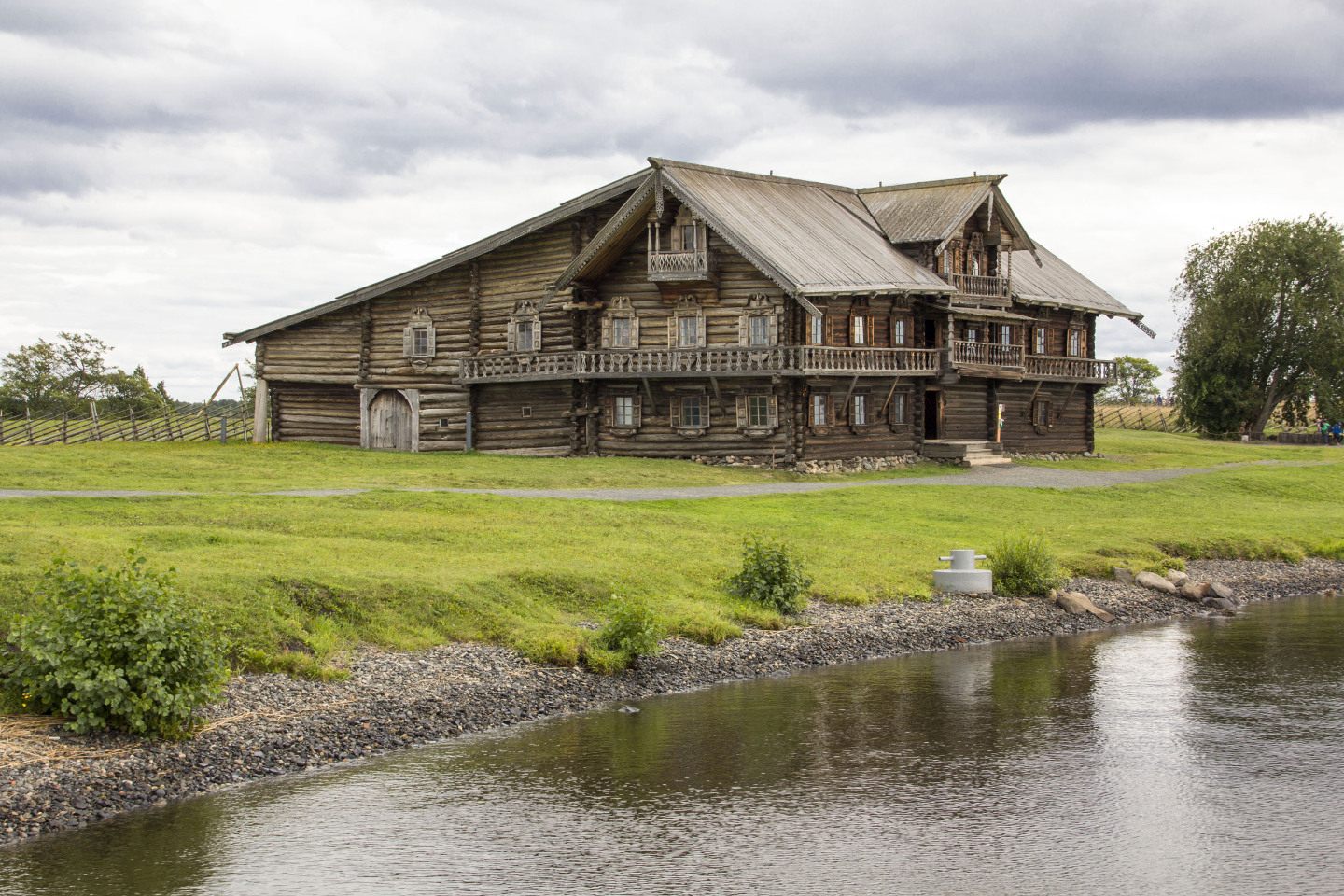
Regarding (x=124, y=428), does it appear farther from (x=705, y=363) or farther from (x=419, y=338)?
(x=705, y=363)

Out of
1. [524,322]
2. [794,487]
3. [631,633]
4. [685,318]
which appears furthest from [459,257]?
[631,633]

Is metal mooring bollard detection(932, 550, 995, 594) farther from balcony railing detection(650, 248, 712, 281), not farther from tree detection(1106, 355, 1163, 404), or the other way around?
tree detection(1106, 355, 1163, 404)

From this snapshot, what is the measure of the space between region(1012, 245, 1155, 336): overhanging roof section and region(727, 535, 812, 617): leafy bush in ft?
111

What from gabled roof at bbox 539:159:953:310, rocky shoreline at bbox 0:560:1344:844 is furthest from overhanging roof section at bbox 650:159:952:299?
rocky shoreline at bbox 0:560:1344:844

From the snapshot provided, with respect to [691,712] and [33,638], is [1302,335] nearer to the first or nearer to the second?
[691,712]

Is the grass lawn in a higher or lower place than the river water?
higher

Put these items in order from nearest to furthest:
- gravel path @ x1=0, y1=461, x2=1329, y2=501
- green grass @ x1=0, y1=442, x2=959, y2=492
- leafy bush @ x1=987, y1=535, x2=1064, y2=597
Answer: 1. leafy bush @ x1=987, y1=535, x2=1064, y2=597
2. gravel path @ x1=0, y1=461, x2=1329, y2=501
3. green grass @ x1=0, y1=442, x2=959, y2=492

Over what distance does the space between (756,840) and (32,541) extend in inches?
479

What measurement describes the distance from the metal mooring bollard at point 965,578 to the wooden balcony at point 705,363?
17.2 metres

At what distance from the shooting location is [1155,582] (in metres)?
27.4

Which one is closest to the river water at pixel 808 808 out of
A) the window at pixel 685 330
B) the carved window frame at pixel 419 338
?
the window at pixel 685 330

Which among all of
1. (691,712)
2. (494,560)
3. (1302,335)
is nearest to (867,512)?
(494,560)

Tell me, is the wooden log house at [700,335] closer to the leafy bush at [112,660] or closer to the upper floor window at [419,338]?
the upper floor window at [419,338]

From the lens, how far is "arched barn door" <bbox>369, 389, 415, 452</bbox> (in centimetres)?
5022
